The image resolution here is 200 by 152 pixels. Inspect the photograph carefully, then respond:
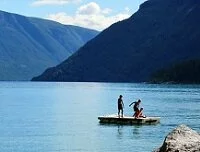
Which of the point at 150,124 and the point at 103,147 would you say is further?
the point at 150,124

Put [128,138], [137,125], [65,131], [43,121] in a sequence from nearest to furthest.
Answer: [128,138] < [65,131] < [137,125] < [43,121]

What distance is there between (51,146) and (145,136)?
11.3 meters

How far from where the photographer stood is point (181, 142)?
20.6m

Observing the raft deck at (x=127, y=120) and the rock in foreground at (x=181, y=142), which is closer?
the rock in foreground at (x=181, y=142)

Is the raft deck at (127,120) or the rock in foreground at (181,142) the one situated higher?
the rock in foreground at (181,142)

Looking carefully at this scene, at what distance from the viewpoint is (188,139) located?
70.5 ft

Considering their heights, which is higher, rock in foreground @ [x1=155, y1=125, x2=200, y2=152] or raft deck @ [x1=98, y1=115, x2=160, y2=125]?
rock in foreground @ [x1=155, y1=125, x2=200, y2=152]

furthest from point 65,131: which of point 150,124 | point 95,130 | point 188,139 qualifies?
point 188,139

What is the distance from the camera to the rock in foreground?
19.9m

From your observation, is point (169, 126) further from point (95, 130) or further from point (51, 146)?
point (51, 146)

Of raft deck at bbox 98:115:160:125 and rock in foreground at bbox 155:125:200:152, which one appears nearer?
rock in foreground at bbox 155:125:200:152

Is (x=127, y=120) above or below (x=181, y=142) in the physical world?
below

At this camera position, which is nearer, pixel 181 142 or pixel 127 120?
pixel 181 142

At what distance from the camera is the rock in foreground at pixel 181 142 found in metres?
19.9
